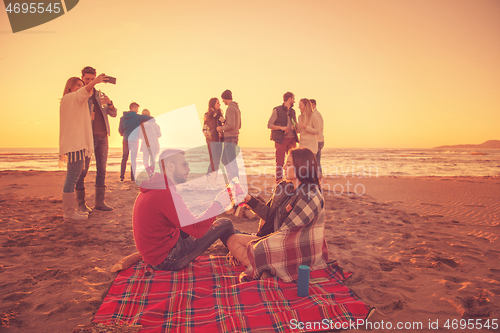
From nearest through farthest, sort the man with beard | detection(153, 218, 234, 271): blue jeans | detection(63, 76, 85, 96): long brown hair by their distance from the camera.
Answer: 1. detection(153, 218, 234, 271): blue jeans
2. detection(63, 76, 85, 96): long brown hair
3. the man with beard

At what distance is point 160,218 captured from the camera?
2461mm

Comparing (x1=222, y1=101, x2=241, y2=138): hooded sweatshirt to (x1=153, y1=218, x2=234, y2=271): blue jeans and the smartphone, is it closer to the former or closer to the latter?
the smartphone

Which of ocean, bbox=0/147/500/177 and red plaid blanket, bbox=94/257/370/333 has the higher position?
ocean, bbox=0/147/500/177

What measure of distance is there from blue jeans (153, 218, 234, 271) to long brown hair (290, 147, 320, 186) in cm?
99

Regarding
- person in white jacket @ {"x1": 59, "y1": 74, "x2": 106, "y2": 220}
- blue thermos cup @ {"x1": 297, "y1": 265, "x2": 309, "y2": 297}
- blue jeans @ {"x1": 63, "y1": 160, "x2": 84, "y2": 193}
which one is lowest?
blue thermos cup @ {"x1": 297, "y1": 265, "x2": 309, "y2": 297}

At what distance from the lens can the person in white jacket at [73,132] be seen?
13.1 feet

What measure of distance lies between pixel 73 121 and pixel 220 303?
351 cm

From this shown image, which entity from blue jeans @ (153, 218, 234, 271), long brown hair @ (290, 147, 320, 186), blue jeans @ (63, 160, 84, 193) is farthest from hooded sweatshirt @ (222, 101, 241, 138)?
long brown hair @ (290, 147, 320, 186)

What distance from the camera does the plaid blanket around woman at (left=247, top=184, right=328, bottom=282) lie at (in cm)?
264

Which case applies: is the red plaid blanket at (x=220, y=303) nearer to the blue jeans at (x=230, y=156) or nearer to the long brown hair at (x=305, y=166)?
the long brown hair at (x=305, y=166)

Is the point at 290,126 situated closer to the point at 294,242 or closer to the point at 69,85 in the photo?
the point at 294,242

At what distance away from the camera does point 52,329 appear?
1.92 metres

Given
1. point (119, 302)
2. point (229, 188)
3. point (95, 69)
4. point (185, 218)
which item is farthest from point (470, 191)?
point (95, 69)

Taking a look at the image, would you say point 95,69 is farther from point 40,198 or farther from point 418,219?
point 418,219
